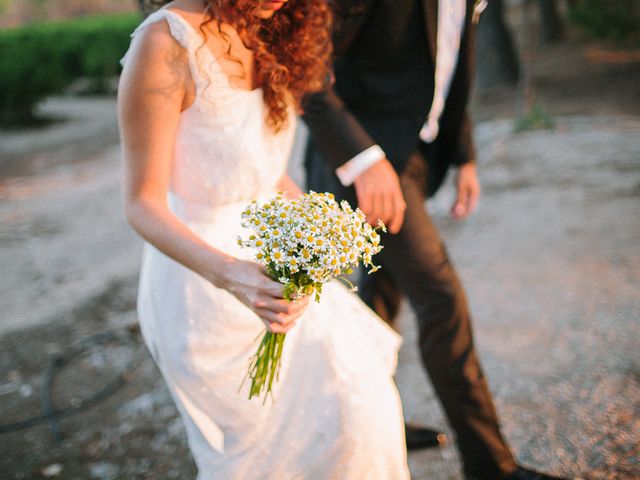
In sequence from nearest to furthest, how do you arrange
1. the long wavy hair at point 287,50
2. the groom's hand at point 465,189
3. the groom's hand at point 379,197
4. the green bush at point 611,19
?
1. the long wavy hair at point 287,50
2. the groom's hand at point 379,197
3. the groom's hand at point 465,189
4. the green bush at point 611,19

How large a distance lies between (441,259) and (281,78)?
33.1 inches

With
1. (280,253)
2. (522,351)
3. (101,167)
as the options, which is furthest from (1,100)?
(280,253)

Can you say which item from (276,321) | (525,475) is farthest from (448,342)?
(276,321)

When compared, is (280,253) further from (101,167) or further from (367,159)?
(101,167)

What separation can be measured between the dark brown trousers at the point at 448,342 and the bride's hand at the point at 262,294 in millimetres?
766

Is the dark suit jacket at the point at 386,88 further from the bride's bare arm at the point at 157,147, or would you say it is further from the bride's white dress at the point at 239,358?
the bride's bare arm at the point at 157,147

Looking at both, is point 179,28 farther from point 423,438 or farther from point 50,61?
point 50,61

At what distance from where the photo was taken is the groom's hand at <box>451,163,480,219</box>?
8.37 feet

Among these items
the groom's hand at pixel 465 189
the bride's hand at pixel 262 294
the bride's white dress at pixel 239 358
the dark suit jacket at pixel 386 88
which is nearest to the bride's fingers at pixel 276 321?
the bride's hand at pixel 262 294

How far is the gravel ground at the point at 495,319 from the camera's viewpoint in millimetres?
2699

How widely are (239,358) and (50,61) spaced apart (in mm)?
14914

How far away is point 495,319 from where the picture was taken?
3.57 meters

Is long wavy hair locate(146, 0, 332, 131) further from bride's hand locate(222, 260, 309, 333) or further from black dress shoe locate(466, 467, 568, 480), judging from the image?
black dress shoe locate(466, 467, 568, 480)

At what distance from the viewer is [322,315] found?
68.9 inches
